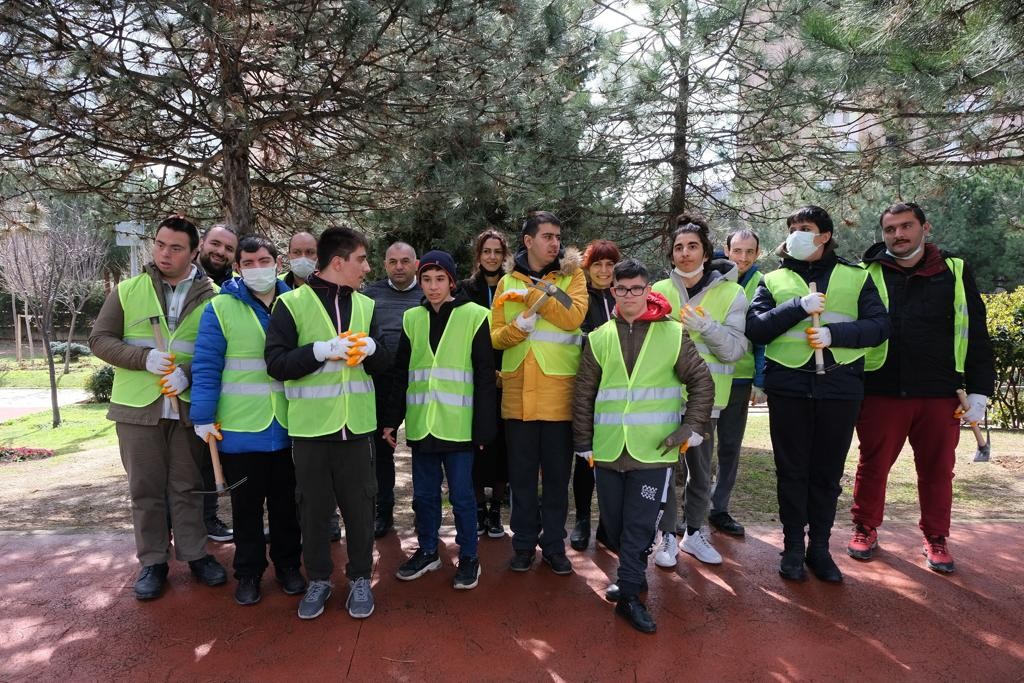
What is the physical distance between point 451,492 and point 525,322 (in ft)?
3.60

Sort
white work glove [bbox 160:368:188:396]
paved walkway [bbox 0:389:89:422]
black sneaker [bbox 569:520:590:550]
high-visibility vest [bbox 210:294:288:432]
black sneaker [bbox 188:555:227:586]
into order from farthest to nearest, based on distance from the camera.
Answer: paved walkway [bbox 0:389:89:422], black sneaker [bbox 569:520:590:550], black sneaker [bbox 188:555:227:586], white work glove [bbox 160:368:188:396], high-visibility vest [bbox 210:294:288:432]

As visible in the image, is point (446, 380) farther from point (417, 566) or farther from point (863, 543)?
point (863, 543)

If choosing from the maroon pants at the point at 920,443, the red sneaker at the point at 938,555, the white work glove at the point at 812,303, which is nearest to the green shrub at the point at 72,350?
the white work glove at the point at 812,303

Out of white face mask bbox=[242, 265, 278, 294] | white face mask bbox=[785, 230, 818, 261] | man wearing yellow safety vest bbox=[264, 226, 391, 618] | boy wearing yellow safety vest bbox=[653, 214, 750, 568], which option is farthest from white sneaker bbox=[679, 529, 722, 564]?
white face mask bbox=[242, 265, 278, 294]

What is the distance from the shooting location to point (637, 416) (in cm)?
319

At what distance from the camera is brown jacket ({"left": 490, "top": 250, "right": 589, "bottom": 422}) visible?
11.5ft

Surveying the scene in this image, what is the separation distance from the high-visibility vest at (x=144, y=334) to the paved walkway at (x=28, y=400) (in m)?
11.8

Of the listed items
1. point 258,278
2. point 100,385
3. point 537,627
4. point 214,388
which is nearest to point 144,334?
point 214,388

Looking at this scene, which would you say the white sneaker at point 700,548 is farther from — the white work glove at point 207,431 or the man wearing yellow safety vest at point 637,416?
the white work glove at point 207,431

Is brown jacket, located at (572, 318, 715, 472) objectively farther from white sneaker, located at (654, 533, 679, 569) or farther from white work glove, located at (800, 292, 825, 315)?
white sneaker, located at (654, 533, 679, 569)

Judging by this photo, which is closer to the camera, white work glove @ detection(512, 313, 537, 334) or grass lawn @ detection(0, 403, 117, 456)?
white work glove @ detection(512, 313, 537, 334)

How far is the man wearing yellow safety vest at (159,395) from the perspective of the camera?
3414 millimetres

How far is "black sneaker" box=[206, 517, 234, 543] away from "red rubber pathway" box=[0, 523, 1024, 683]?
0.50 metres

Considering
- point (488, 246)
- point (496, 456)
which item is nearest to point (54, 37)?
point (488, 246)
